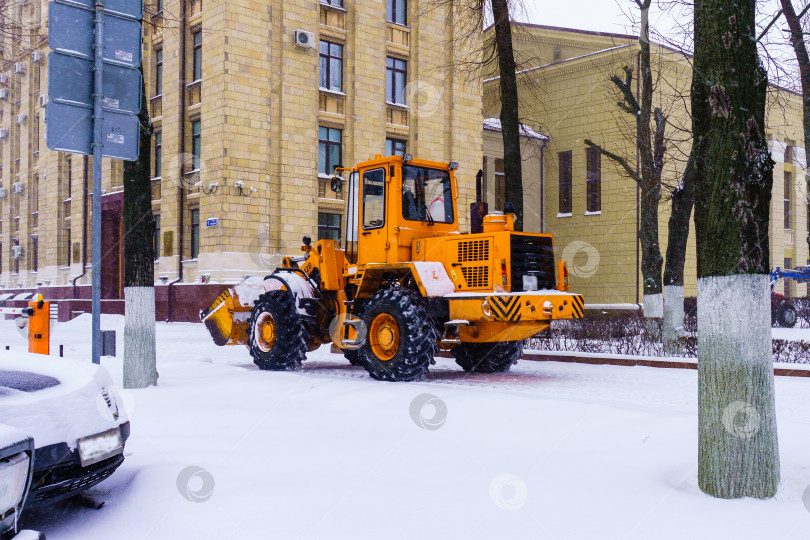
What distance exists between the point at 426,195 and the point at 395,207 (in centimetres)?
62

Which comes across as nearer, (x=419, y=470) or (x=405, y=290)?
(x=419, y=470)

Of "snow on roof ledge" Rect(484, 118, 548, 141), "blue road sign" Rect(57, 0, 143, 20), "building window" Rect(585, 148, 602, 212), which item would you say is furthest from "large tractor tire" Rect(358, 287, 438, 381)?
"building window" Rect(585, 148, 602, 212)

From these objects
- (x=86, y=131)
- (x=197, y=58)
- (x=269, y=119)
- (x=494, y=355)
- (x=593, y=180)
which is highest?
(x=197, y=58)

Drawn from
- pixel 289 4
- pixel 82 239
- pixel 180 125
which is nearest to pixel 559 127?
pixel 289 4

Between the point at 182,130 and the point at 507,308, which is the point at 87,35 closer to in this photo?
the point at 507,308

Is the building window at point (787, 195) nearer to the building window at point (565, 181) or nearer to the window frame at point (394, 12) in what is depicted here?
the building window at point (565, 181)

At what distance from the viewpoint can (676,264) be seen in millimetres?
14781

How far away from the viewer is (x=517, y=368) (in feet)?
41.5

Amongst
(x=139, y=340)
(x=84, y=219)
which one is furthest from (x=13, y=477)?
(x=84, y=219)

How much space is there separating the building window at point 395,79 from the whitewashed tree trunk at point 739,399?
25.4 m

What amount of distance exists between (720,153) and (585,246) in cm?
2885

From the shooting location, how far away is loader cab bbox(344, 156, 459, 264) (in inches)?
438

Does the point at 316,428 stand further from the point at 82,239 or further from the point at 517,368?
the point at 82,239

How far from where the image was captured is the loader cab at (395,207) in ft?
36.5
